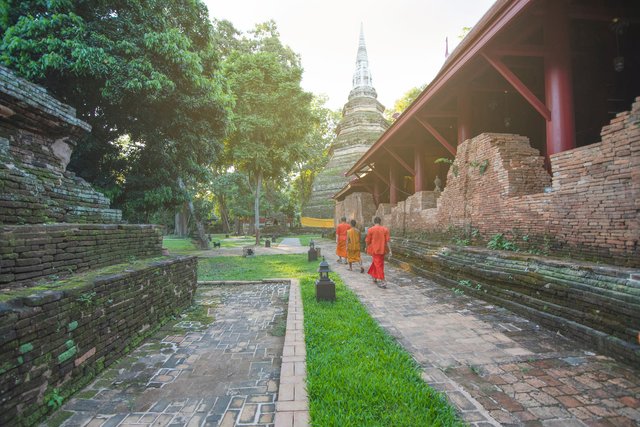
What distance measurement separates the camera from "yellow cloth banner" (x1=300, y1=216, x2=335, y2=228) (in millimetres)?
29562

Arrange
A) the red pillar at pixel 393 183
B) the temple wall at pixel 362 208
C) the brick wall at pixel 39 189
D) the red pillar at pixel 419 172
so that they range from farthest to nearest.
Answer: the temple wall at pixel 362 208, the red pillar at pixel 393 183, the red pillar at pixel 419 172, the brick wall at pixel 39 189

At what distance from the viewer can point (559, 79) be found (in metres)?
4.96

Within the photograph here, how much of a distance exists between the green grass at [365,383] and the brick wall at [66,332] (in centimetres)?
205

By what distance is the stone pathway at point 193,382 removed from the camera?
230 cm

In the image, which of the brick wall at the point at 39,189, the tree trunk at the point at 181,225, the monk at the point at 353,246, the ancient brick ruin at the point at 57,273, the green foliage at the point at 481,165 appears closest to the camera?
the ancient brick ruin at the point at 57,273

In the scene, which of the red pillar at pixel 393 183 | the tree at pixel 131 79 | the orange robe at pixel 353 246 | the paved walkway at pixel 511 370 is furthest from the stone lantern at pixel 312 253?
the paved walkway at pixel 511 370

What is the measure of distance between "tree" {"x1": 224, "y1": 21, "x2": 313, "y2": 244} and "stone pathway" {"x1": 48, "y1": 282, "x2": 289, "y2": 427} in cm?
1427

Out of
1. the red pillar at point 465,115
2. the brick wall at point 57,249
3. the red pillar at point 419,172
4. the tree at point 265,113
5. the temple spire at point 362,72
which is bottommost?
the brick wall at point 57,249

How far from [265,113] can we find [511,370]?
17.4 meters

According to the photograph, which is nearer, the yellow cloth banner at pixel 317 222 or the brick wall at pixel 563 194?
the brick wall at pixel 563 194

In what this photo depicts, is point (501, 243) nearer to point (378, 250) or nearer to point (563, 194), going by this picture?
point (563, 194)

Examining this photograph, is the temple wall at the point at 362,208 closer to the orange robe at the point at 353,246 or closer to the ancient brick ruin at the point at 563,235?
the orange robe at the point at 353,246

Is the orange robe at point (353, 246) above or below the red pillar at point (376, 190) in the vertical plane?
below

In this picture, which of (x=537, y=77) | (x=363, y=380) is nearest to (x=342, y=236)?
(x=537, y=77)
